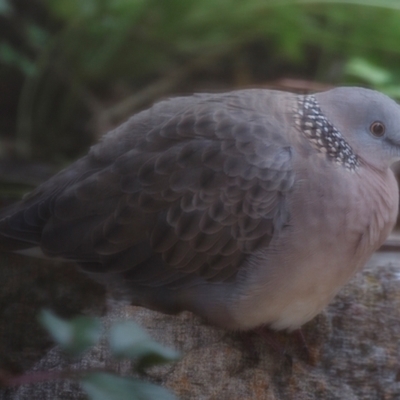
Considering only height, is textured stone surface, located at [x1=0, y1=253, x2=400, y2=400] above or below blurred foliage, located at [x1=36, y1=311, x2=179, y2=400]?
below

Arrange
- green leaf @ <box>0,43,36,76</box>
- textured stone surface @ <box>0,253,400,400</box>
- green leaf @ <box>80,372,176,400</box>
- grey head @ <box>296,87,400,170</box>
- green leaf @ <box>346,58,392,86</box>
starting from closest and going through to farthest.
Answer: green leaf @ <box>80,372,176,400</box>, textured stone surface @ <box>0,253,400,400</box>, grey head @ <box>296,87,400,170</box>, green leaf @ <box>346,58,392,86</box>, green leaf @ <box>0,43,36,76</box>

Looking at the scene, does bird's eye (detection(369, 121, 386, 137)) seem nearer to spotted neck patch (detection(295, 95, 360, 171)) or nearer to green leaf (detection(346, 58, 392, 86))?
spotted neck patch (detection(295, 95, 360, 171))

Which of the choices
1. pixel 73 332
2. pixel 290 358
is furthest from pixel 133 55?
pixel 73 332

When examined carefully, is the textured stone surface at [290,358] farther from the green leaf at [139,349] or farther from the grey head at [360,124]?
the grey head at [360,124]

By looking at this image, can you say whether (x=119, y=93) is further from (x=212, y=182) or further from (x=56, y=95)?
(x=212, y=182)

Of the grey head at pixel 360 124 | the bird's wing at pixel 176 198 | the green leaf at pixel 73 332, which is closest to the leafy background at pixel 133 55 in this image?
the bird's wing at pixel 176 198

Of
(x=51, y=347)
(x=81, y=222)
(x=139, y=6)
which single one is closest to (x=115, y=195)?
(x=81, y=222)

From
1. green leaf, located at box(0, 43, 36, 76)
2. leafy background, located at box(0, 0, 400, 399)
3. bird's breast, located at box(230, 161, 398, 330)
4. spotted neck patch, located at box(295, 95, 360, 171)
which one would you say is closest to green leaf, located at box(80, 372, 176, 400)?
bird's breast, located at box(230, 161, 398, 330)
